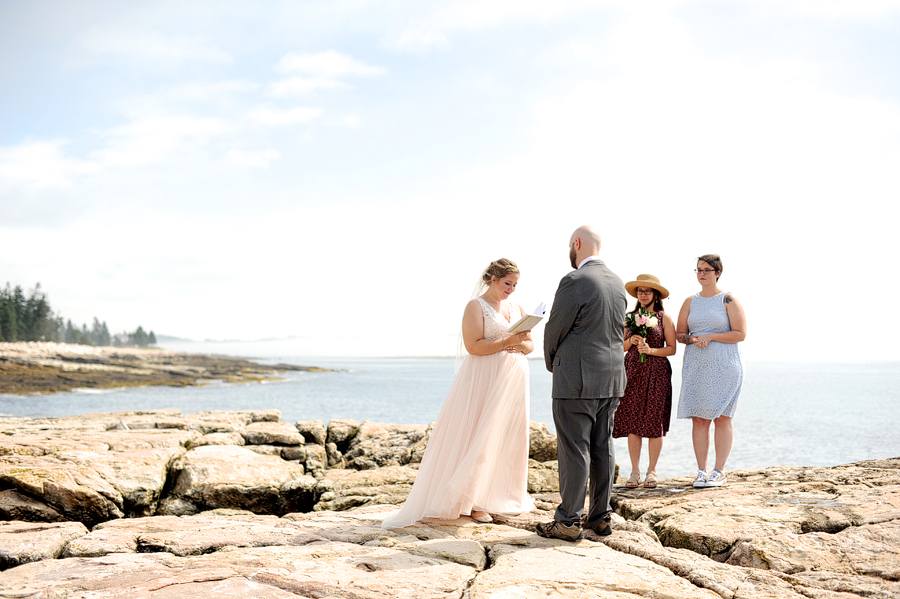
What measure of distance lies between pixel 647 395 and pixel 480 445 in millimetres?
2254

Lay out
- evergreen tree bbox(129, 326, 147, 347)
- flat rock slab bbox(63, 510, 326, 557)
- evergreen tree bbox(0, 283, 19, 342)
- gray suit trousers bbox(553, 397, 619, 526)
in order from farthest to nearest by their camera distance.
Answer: evergreen tree bbox(129, 326, 147, 347)
evergreen tree bbox(0, 283, 19, 342)
gray suit trousers bbox(553, 397, 619, 526)
flat rock slab bbox(63, 510, 326, 557)

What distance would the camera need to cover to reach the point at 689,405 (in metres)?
6.20

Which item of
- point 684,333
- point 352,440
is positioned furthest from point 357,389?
point 684,333

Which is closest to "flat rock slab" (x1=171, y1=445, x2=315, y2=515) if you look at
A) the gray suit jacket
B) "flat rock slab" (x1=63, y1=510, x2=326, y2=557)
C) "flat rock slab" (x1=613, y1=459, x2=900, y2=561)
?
"flat rock slab" (x1=63, y1=510, x2=326, y2=557)

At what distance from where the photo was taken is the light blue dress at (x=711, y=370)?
19.8 feet

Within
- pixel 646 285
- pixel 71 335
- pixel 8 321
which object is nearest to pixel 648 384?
pixel 646 285

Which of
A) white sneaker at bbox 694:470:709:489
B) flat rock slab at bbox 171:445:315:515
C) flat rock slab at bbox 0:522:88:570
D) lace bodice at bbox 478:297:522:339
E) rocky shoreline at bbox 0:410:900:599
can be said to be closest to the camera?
rocky shoreline at bbox 0:410:900:599

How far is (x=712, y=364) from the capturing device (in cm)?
615

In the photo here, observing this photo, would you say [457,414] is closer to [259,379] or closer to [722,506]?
[722,506]

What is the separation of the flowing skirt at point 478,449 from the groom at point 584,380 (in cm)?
63

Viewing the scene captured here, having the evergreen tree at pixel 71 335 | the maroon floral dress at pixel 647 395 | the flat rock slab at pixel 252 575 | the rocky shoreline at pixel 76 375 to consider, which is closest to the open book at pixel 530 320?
the flat rock slab at pixel 252 575

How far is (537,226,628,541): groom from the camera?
4.32 m

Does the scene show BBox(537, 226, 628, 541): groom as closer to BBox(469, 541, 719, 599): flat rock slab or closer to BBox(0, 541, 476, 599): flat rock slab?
BBox(469, 541, 719, 599): flat rock slab

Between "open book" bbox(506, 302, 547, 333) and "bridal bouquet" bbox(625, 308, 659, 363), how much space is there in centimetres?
190
